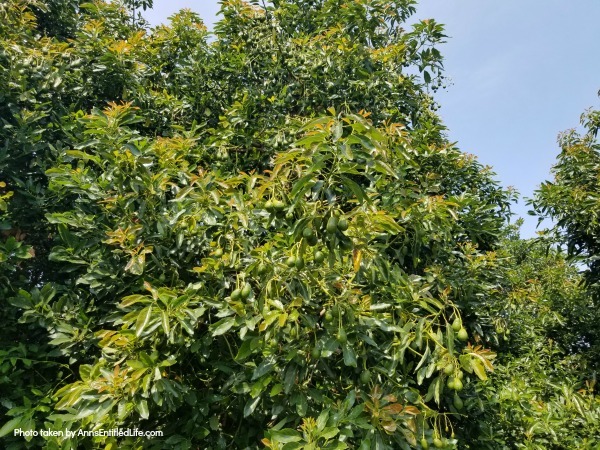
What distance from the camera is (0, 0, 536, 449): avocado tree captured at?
1.87 m

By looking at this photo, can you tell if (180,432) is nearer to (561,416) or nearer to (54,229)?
(54,229)

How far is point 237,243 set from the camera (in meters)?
A: 2.20

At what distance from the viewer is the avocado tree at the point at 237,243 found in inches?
73.6

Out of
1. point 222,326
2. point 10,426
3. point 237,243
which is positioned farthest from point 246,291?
point 10,426

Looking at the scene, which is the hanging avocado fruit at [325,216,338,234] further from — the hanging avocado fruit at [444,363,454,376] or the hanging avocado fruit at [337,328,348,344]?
the hanging avocado fruit at [444,363,454,376]

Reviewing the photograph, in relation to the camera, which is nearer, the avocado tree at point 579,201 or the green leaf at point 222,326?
the green leaf at point 222,326

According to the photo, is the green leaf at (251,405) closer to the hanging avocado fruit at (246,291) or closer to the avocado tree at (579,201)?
the hanging avocado fruit at (246,291)

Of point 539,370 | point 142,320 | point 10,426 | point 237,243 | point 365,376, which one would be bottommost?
point 10,426

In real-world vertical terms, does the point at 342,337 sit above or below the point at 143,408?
above

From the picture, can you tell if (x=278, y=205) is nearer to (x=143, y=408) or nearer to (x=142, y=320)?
(x=142, y=320)

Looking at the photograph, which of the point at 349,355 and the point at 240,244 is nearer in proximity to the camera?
the point at 349,355

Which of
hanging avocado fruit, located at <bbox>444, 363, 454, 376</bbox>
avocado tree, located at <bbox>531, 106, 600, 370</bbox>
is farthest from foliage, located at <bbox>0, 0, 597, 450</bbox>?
avocado tree, located at <bbox>531, 106, 600, 370</bbox>

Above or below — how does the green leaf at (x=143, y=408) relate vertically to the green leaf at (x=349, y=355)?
below

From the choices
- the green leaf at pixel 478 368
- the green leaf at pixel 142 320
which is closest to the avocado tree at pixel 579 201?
the green leaf at pixel 478 368
